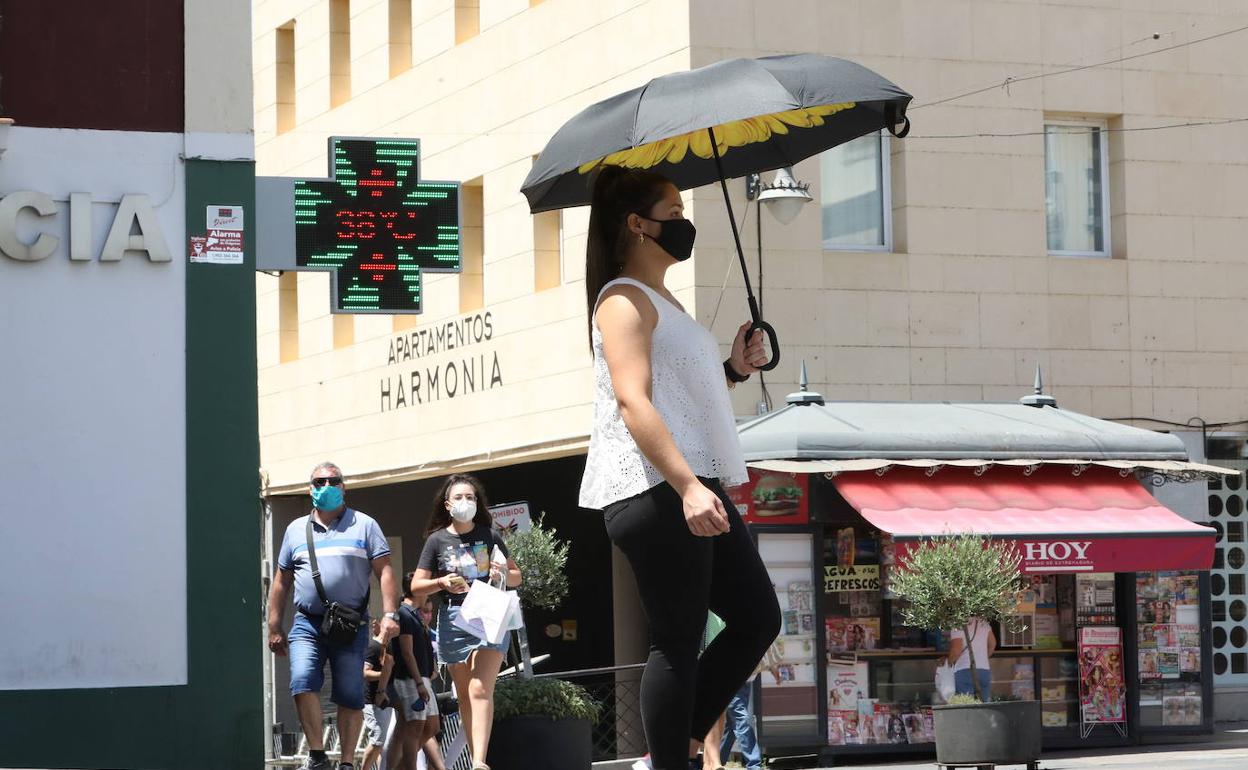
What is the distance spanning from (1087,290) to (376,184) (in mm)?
10885

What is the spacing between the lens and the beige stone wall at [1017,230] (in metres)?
21.1

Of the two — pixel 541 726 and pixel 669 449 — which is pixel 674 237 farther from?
pixel 541 726

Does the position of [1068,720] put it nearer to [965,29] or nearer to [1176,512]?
[1176,512]

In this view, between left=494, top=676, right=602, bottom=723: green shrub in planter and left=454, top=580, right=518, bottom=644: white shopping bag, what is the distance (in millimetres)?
814

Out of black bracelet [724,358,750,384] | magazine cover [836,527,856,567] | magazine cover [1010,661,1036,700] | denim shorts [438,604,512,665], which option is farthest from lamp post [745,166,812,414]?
black bracelet [724,358,750,384]

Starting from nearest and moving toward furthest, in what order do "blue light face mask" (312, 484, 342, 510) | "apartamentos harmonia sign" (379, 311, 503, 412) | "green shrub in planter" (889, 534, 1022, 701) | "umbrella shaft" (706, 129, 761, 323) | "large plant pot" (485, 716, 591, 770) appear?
"umbrella shaft" (706, 129, 761, 323) < "large plant pot" (485, 716, 591, 770) < "blue light face mask" (312, 484, 342, 510) < "green shrub in planter" (889, 534, 1022, 701) < "apartamentos harmonia sign" (379, 311, 503, 412)

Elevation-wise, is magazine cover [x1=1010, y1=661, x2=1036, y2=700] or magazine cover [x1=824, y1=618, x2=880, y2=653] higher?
magazine cover [x1=824, y1=618, x2=880, y2=653]

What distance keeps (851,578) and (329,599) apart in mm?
9094

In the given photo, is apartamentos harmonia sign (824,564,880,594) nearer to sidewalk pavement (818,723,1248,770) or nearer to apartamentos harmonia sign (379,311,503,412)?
sidewalk pavement (818,723,1248,770)

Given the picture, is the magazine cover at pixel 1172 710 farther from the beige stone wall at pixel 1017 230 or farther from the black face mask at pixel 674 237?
the black face mask at pixel 674 237

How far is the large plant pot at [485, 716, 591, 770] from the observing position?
461 inches

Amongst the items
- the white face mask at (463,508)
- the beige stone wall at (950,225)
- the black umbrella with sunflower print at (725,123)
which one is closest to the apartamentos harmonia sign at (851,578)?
the beige stone wall at (950,225)

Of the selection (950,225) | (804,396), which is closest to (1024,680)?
(804,396)

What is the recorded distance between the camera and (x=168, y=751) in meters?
11.6
